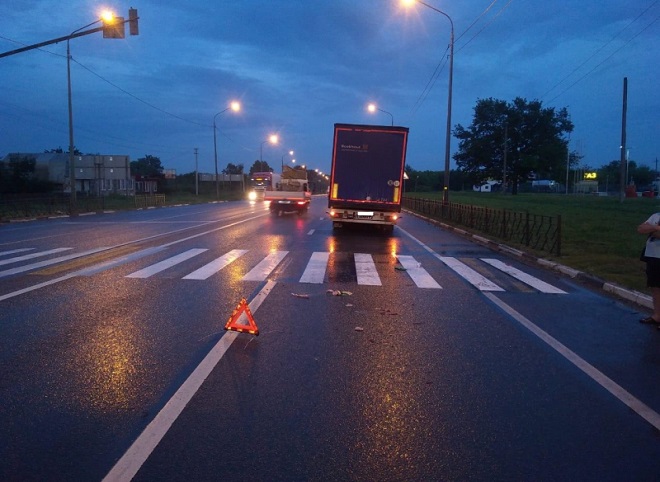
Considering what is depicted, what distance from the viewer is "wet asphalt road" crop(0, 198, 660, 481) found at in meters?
4.32

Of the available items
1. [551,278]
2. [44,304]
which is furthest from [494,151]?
[44,304]

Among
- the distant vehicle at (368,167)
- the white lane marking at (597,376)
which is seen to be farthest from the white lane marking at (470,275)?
the distant vehicle at (368,167)

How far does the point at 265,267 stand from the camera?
14141 millimetres

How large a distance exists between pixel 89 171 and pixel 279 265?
67006mm

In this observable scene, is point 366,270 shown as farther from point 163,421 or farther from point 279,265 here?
point 163,421

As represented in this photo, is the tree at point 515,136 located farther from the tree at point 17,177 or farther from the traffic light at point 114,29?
the traffic light at point 114,29

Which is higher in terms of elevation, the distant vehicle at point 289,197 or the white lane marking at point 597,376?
the distant vehicle at point 289,197

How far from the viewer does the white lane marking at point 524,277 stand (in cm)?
1179

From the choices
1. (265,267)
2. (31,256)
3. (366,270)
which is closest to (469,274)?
(366,270)

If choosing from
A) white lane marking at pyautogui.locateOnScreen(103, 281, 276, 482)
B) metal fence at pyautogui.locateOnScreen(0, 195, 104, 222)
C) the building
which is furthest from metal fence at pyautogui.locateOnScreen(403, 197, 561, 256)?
the building

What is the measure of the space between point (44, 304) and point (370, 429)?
6672 millimetres

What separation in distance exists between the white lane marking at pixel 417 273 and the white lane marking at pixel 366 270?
76cm

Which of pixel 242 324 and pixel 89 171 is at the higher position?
pixel 89 171

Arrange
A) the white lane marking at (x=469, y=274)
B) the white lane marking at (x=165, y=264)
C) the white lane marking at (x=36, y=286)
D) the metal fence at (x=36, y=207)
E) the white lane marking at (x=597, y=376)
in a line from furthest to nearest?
the metal fence at (x=36, y=207) → the white lane marking at (x=165, y=264) → the white lane marking at (x=469, y=274) → the white lane marking at (x=36, y=286) → the white lane marking at (x=597, y=376)
